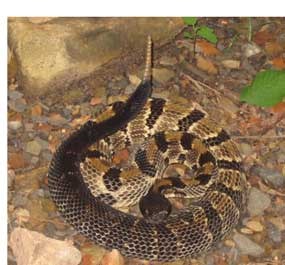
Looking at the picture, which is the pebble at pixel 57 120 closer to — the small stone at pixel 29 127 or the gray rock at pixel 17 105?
the small stone at pixel 29 127

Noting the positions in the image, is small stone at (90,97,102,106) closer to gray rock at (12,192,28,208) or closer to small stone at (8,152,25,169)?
small stone at (8,152,25,169)

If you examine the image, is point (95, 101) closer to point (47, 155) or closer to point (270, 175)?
point (47, 155)

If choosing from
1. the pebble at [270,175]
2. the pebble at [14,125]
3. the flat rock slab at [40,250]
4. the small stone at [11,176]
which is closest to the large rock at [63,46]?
the pebble at [14,125]

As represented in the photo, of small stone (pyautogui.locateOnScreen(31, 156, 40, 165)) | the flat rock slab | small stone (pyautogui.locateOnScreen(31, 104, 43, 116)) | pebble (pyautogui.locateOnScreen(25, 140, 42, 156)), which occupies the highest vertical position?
small stone (pyautogui.locateOnScreen(31, 104, 43, 116))

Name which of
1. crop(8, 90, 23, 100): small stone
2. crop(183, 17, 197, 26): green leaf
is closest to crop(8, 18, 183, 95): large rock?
crop(8, 90, 23, 100): small stone
